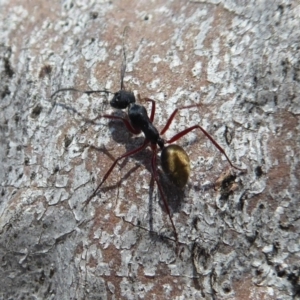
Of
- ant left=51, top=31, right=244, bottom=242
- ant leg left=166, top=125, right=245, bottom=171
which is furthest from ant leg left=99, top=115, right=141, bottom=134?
ant leg left=166, top=125, right=245, bottom=171

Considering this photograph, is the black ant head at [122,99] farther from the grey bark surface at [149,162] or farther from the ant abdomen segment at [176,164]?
the ant abdomen segment at [176,164]

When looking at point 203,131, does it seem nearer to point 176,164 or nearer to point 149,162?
point 176,164

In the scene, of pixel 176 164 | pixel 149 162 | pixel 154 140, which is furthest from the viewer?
pixel 154 140


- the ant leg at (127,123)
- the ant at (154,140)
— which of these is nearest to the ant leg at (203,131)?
the ant at (154,140)

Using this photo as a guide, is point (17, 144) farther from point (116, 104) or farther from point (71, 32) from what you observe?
point (71, 32)

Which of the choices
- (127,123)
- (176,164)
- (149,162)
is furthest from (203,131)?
(127,123)

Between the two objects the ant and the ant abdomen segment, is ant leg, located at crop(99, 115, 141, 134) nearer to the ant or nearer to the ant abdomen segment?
the ant
